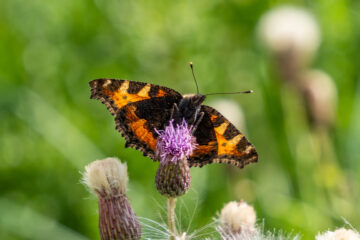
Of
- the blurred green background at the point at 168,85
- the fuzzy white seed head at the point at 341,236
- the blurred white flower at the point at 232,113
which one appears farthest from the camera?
the blurred white flower at the point at 232,113

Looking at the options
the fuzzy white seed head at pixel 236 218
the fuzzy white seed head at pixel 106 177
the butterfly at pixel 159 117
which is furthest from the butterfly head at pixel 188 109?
the fuzzy white seed head at pixel 236 218

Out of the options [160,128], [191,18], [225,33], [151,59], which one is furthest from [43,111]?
[160,128]

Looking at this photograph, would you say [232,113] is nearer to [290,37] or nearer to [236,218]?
[290,37]

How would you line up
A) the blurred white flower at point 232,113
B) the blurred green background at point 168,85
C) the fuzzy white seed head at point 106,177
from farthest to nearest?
the blurred white flower at point 232,113 → the blurred green background at point 168,85 → the fuzzy white seed head at point 106,177

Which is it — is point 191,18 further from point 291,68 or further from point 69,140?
point 69,140

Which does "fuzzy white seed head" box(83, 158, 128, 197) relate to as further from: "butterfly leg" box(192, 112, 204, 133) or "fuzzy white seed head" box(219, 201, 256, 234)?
"fuzzy white seed head" box(219, 201, 256, 234)

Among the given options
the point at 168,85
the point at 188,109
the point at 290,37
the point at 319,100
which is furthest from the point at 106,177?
the point at 290,37

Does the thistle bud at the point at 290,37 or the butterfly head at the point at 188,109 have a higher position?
the thistle bud at the point at 290,37

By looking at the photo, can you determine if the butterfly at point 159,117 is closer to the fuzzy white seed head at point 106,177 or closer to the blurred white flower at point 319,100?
the fuzzy white seed head at point 106,177
